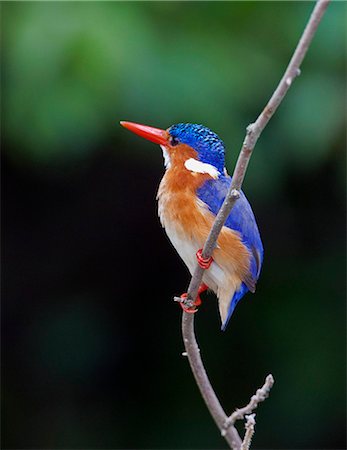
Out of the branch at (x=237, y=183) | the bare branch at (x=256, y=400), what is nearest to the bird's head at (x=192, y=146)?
the branch at (x=237, y=183)

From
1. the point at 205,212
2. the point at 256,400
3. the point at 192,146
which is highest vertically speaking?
the point at 192,146

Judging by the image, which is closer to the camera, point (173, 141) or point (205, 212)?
point (205, 212)

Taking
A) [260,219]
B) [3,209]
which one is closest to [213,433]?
[260,219]

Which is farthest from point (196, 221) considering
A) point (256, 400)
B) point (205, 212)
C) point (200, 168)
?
point (256, 400)

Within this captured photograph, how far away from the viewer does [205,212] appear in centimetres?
163

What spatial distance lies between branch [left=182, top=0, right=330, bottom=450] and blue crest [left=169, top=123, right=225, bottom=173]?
449 mm

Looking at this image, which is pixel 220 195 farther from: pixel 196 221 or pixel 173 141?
pixel 173 141

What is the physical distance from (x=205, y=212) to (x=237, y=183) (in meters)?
0.58

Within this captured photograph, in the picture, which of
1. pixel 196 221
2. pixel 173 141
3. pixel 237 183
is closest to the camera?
pixel 237 183

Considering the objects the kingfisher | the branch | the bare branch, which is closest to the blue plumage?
the kingfisher

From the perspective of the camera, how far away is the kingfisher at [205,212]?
64.1 inches

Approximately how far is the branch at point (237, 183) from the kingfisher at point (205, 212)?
32 cm

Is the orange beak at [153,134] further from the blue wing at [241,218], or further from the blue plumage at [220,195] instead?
the blue wing at [241,218]

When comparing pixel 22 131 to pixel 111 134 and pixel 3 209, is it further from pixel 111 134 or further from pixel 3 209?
pixel 3 209
